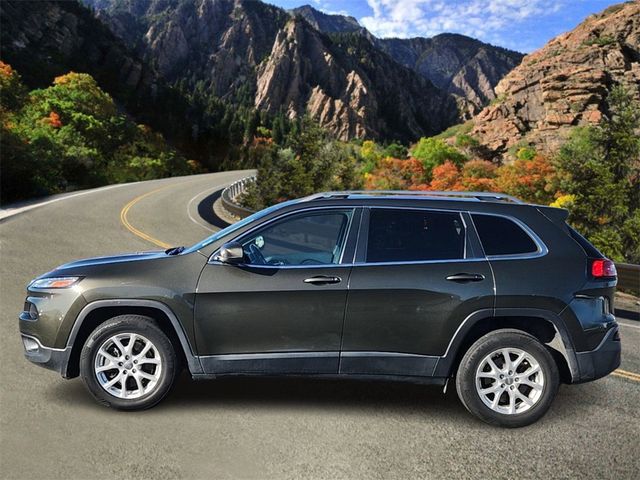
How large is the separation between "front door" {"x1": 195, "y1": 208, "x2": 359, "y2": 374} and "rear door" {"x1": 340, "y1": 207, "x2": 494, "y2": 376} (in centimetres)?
13

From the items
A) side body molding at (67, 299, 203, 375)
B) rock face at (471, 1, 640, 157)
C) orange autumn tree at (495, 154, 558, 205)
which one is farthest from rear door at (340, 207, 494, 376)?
rock face at (471, 1, 640, 157)

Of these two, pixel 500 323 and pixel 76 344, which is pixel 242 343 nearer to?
pixel 76 344

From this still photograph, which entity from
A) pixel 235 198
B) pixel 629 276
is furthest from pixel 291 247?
pixel 235 198

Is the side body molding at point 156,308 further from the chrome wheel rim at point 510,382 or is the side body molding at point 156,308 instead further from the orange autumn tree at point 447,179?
the orange autumn tree at point 447,179

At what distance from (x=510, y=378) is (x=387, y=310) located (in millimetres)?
1110

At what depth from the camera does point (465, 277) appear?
13.4ft

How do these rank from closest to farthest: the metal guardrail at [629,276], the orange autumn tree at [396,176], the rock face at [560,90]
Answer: the metal guardrail at [629,276], the orange autumn tree at [396,176], the rock face at [560,90]

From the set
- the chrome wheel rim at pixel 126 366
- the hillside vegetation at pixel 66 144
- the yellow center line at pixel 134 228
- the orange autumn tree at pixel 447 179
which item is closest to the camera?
the chrome wheel rim at pixel 126 366

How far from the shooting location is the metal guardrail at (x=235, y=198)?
60.4 feet

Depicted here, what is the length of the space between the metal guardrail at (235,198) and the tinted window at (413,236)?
13.2 m

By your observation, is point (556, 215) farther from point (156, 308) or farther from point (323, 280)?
point (156, 308)

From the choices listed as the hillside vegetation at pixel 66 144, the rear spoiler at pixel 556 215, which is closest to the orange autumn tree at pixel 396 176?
the hillside vegetation at pixel 66 144

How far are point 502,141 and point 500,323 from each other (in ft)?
251

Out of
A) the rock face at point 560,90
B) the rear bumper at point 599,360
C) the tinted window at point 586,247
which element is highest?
the rock face at point 560,90
